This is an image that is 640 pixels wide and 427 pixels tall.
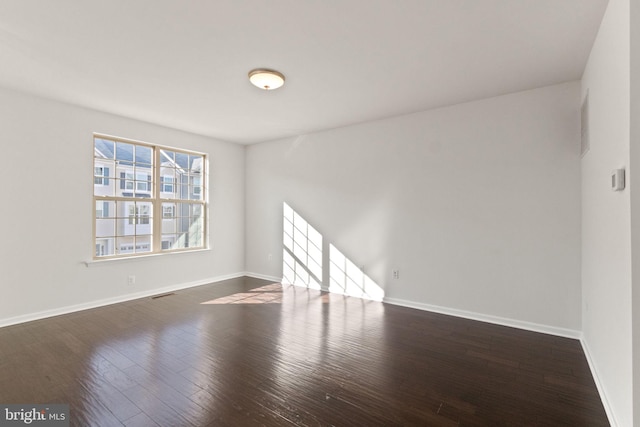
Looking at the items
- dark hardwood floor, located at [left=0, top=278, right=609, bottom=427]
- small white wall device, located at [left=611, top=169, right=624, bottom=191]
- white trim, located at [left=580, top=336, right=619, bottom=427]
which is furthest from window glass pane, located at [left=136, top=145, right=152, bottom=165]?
white trim, located at [left=580, top=336, right=619, bottom=427]

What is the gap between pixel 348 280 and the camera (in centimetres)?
494

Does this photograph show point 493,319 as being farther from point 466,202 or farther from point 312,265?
point 312,265

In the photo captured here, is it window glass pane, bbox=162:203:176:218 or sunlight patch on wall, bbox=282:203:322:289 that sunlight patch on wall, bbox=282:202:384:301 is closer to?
sunlight patch on wall, bbox=282:203:322:289

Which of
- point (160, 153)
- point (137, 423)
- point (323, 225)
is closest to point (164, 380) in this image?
point (137, 423)

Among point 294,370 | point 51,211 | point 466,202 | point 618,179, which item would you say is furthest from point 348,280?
point 51,211

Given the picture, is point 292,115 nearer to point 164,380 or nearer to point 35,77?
point 35,77

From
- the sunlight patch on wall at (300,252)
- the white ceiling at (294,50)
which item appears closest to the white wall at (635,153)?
the white ceiling at (294,50)

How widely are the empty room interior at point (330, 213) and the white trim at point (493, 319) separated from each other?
18 mm

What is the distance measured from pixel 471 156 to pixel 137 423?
412 centimetres

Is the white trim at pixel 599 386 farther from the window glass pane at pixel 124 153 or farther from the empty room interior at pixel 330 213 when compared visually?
the window glass pane at pixel 124 153

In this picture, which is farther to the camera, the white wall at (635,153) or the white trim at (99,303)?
the white trim at (99,303)

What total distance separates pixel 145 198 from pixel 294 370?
12.7ft

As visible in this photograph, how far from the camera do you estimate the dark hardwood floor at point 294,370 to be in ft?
6.60

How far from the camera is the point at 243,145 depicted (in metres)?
6.45
